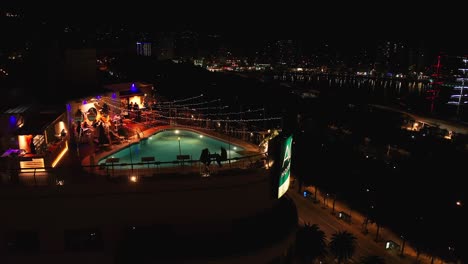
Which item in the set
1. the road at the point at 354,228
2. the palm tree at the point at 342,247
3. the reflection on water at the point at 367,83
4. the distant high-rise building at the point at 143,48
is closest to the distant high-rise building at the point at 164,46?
the distant high-rise building at the point at 143,48

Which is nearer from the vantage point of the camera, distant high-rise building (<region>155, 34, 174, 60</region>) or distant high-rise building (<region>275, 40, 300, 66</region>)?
distant high-rise building (<region>155, 34, 174, 60</region>)

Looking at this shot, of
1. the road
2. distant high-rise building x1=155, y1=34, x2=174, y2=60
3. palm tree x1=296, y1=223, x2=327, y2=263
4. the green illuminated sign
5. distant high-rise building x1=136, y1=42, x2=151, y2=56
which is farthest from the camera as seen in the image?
distant high-rise building x1=155, y1=34, x2=174, y2=60

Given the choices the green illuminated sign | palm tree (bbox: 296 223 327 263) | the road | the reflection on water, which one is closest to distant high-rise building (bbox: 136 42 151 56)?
the road

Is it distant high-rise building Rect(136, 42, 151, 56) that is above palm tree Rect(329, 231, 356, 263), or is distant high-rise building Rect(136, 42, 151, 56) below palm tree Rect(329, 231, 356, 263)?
above

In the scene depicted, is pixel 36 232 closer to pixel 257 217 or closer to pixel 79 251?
pixel 79 251

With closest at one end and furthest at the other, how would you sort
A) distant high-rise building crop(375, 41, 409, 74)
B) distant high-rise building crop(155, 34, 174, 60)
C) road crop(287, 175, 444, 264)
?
1. road crop(287, 175, 444, 264)
2. distant high-rise building crop(155, 34, 174, 60)
3. distant high-rise building crop(375, 41, 409, 74)

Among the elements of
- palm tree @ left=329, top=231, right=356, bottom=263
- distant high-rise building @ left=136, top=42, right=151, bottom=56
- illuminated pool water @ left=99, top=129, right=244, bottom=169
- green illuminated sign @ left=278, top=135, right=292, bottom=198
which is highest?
distant high-rise building @ left=136, top=42, right=151, bottom=56

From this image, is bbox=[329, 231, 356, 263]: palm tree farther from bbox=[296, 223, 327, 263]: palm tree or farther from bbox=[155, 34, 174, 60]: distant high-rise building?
bbox=[155, 34, 174, 60]: distant high-rise building
